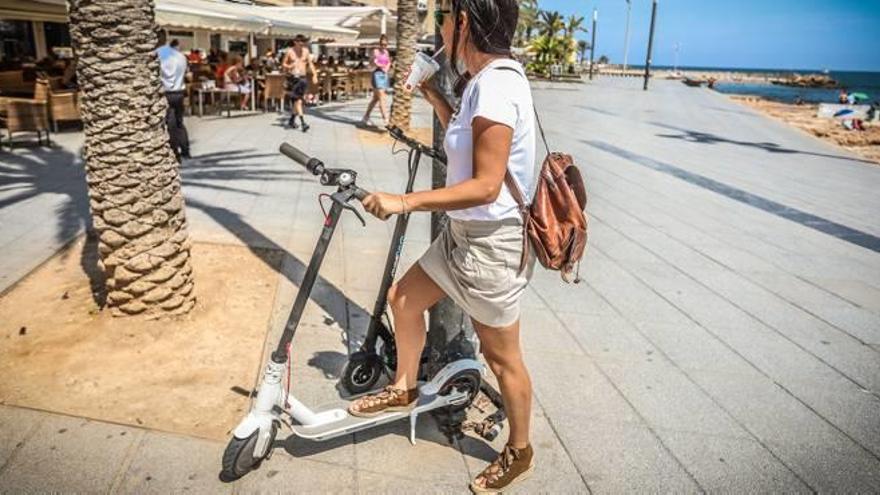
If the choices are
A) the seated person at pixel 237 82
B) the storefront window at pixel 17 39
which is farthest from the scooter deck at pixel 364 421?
the storefront window at pixel 17 39

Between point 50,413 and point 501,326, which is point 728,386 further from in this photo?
point 50,413

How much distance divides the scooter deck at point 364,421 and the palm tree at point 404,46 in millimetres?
8672

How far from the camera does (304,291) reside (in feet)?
7.44

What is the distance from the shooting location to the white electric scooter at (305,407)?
219 cm

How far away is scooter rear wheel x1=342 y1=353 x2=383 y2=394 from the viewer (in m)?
2.85

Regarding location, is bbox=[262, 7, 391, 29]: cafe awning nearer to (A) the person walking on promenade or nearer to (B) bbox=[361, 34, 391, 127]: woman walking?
(B) bbox=[361, 34, 391, 127]: woman walking

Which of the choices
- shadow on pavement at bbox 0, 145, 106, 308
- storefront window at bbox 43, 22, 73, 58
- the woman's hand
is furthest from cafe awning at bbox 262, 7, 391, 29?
the woman's hand

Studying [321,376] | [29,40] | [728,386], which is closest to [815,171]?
[728,386]

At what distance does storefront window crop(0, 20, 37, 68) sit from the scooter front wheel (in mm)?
18763

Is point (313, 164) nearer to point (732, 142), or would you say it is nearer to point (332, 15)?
point (732, 142)

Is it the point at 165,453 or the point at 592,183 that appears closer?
the point at 165,453

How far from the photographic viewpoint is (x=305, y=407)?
2479 millimetres

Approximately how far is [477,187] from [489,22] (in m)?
0.57

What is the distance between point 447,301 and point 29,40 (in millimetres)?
21017
